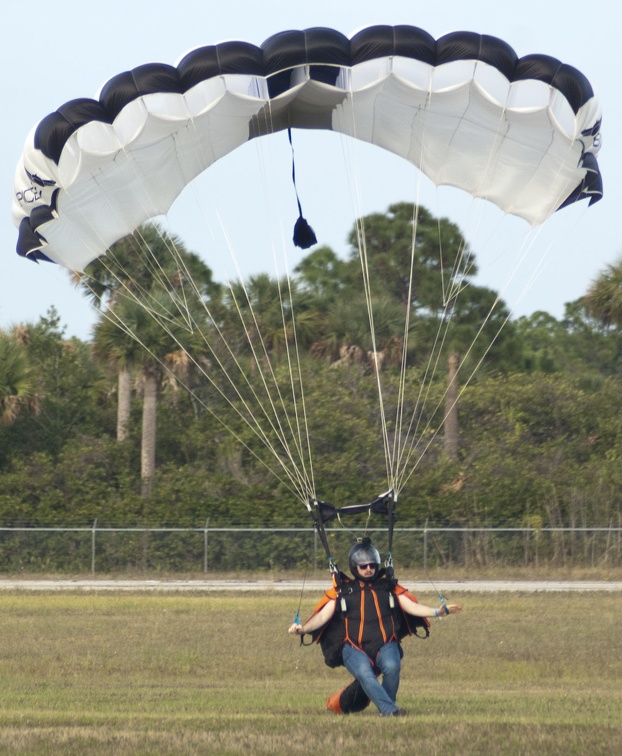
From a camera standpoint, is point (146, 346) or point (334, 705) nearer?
point (334, 705)

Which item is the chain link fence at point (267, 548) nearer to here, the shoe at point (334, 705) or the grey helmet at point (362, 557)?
the grey helmet at point (362, 557)

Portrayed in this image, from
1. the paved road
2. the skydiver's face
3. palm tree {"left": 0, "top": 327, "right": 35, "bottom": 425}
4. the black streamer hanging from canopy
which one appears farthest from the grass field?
palm tree {"left": 0, "top": 327, "right": 35, "bottom": 425}

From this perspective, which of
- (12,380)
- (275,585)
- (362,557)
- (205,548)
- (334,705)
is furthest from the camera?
(12,380)

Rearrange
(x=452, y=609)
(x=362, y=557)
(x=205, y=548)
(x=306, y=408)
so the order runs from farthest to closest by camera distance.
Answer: (x=306, y=408)
(x=205, y=548)
(x=362, y=557)
(x=452, y=609)

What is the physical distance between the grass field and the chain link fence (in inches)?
240

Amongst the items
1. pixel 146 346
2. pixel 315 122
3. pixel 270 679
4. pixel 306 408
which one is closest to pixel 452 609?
pixel 270 679

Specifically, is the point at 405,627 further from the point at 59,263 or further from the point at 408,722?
the point at 59,263

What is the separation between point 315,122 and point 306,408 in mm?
26199

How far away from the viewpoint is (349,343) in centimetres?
4031

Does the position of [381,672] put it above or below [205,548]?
below

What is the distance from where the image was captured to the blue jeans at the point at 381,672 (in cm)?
920

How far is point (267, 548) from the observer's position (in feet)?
99.9

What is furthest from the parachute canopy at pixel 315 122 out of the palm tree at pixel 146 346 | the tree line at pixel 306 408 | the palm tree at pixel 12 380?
the palm tree at pixel 12 380

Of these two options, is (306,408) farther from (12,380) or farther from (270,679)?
(270,679)
